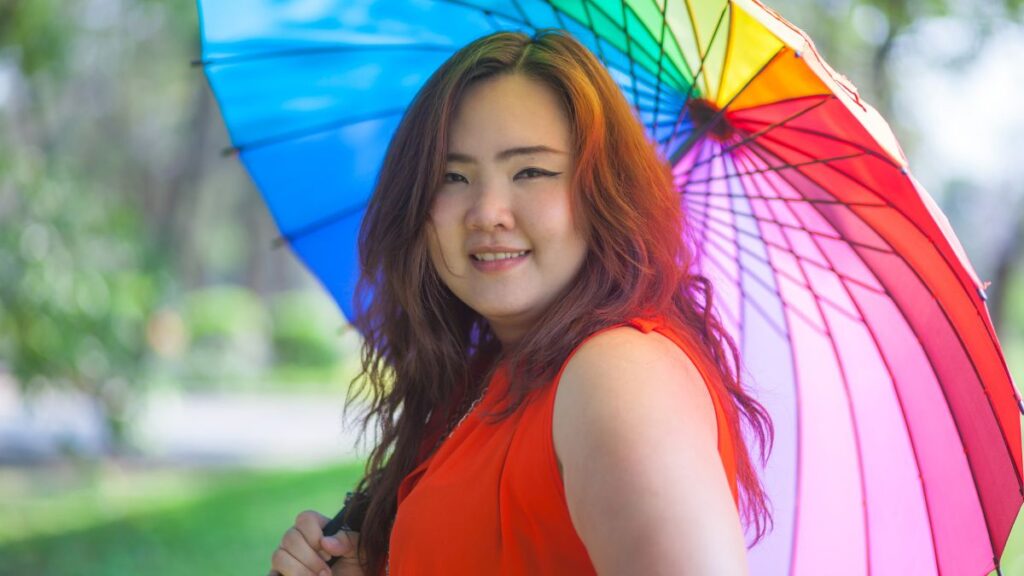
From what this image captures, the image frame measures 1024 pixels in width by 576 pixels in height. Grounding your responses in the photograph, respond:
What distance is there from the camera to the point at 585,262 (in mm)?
2062

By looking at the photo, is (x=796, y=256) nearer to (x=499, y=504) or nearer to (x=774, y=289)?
(x=774, y=289)

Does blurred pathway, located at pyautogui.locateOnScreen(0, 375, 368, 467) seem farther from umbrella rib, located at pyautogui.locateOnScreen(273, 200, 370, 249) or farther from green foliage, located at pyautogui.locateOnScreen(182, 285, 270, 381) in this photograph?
umbrella rib, located at pyautogui.locateOnScreen(273, 200, 370, 249)

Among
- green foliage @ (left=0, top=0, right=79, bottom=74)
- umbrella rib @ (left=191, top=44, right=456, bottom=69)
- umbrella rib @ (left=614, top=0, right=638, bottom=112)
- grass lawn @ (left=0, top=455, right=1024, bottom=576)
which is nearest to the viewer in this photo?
umbrella rib @ (left=614, top=0, right=638, bottom=112)

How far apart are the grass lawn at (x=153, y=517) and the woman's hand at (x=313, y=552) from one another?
5.21m

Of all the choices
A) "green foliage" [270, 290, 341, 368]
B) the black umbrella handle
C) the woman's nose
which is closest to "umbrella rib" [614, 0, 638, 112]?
the woman's nose

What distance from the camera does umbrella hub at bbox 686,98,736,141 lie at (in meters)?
2.46

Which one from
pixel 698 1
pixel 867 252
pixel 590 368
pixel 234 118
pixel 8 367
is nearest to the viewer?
pixel 590 368

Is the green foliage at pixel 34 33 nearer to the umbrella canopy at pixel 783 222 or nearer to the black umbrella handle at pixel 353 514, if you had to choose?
the umbrella canopy at pixel 783 222

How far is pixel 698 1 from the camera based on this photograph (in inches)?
83.4

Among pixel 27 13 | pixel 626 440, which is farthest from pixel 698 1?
pixel 27 13

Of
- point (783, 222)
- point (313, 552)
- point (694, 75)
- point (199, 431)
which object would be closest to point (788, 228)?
point (783, 222)

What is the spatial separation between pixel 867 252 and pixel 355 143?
1358 mm

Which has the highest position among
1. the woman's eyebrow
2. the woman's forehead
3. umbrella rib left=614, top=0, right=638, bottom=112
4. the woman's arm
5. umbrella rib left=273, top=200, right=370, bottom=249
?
umbrella rib left=273, top=200, right=370, bottom=249

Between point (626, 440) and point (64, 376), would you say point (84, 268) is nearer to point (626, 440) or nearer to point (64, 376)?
point (64, 376)
